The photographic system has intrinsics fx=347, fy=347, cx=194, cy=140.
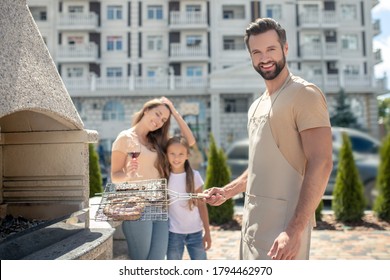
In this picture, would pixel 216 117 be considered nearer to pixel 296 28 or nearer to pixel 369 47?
pixel 296 28

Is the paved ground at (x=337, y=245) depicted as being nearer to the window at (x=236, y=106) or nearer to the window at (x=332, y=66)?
the window at (x=332, y=66)

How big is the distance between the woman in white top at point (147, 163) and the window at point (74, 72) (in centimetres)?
429

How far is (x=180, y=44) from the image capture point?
25.9 feet

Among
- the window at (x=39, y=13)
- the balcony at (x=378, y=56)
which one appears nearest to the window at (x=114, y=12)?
the window at (x=39, y=13)

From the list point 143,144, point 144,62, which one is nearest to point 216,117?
point 144,62

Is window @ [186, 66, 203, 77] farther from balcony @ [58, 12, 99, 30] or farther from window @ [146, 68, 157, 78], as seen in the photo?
balcony @ [58, 12, 99, 30]

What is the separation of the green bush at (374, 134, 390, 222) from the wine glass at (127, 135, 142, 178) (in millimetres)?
2966

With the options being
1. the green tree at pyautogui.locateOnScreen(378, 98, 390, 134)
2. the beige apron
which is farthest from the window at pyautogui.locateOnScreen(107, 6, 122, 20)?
the green tree at pyautogui.locateOnScreen(378, 98, 390, 134)

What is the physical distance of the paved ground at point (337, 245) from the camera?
315 centimetres

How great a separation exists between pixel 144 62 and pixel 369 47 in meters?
3.38

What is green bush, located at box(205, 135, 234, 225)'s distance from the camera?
4551mm

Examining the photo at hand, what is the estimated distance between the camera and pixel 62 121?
69.6 inches

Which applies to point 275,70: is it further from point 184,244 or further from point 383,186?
point 383,186

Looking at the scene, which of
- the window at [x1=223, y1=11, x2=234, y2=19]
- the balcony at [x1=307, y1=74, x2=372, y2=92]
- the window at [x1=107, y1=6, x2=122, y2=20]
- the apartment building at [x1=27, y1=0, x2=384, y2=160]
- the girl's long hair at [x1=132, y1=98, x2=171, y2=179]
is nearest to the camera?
the girl's long hair at [x1=132, y1=98, x2=171, y2=179]
